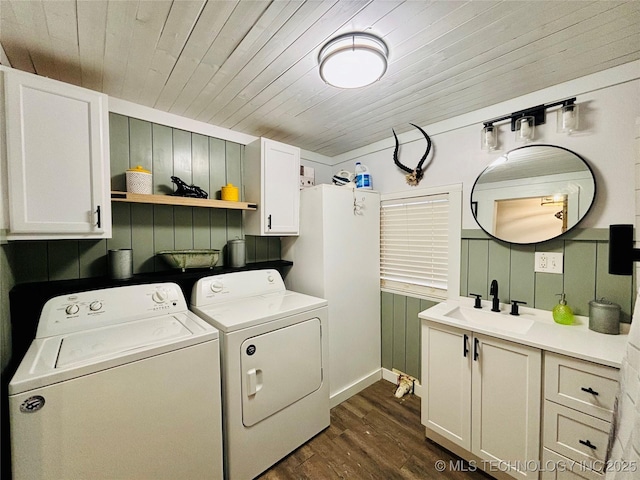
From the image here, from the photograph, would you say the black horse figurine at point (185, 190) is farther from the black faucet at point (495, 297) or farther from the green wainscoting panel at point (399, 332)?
the black faucet at point (495, 297)

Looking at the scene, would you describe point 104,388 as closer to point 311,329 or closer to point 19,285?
point 19,285

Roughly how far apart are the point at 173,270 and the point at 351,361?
1.68 metres

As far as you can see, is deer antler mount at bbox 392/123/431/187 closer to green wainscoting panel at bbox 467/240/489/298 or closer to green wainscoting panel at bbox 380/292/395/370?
green wainscoting panel at bbox 467/240/489/298

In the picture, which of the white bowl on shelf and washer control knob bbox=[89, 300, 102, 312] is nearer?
washer control knob bbox=[89, 300, 102, 312]

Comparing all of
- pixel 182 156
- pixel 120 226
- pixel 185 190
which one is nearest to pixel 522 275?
pixel 185 190

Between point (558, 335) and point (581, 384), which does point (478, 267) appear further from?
A: point (581, 384)

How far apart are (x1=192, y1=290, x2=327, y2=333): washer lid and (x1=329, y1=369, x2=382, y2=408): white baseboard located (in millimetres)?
912

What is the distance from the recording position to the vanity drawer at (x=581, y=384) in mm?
1153

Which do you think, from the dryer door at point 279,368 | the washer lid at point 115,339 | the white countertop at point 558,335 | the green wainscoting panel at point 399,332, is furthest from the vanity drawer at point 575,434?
the washer lid at point 115,339

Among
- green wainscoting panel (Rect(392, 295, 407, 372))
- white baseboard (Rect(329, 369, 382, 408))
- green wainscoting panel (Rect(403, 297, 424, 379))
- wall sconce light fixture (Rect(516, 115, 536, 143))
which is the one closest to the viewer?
wall sconce light fixture (Rect(516, 115, 536, 143))

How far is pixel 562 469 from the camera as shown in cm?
125

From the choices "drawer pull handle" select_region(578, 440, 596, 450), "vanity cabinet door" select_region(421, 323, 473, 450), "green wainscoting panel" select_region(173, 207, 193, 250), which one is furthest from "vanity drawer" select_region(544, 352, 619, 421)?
"green wainscoting panel" select_region(173, 207, 193, 250)

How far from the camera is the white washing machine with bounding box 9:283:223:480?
97cm

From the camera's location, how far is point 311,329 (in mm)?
1823
